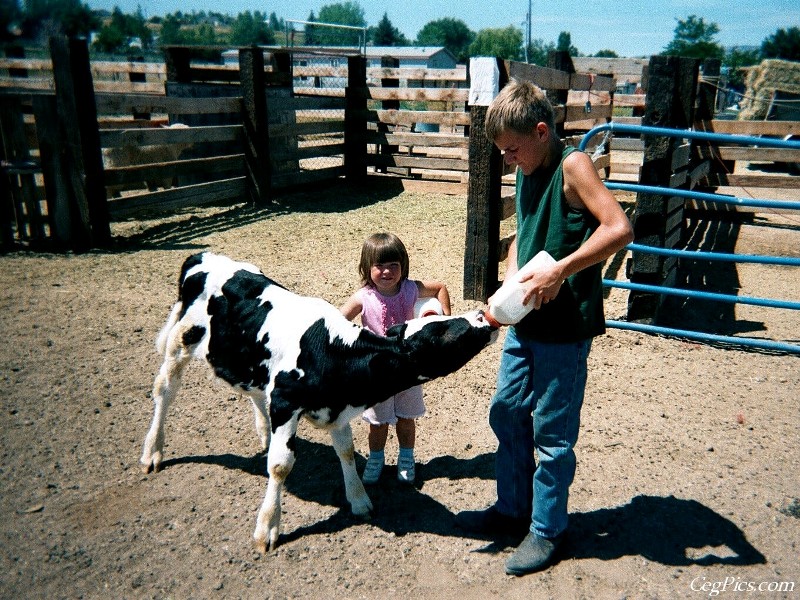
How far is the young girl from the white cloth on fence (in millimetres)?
2581

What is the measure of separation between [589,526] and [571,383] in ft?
3.11

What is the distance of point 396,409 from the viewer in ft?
11.3

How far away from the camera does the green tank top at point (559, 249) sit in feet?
8.42

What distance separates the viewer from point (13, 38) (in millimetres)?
5477

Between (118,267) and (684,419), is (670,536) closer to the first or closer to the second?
(684,419)

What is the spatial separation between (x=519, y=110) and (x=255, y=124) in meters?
8.46

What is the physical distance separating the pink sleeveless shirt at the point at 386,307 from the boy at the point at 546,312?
2.00 ft

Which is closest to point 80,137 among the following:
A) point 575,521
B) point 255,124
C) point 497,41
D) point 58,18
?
point 58,18

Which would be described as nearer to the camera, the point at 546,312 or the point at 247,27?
the point at 546,312

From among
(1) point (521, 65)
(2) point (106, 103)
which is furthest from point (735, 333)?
(2) point (106, 103)

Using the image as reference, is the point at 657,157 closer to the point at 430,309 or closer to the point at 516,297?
the point at 430,309

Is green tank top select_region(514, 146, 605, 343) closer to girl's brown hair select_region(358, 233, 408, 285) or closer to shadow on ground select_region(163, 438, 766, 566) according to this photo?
girl's brown hair select_region(358, 233, 408, 285)

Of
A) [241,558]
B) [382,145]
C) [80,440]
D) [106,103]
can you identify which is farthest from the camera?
[382,145]

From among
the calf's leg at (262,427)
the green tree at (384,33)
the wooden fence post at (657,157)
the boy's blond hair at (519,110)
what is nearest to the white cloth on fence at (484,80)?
the wooden fence post at (657,157)
